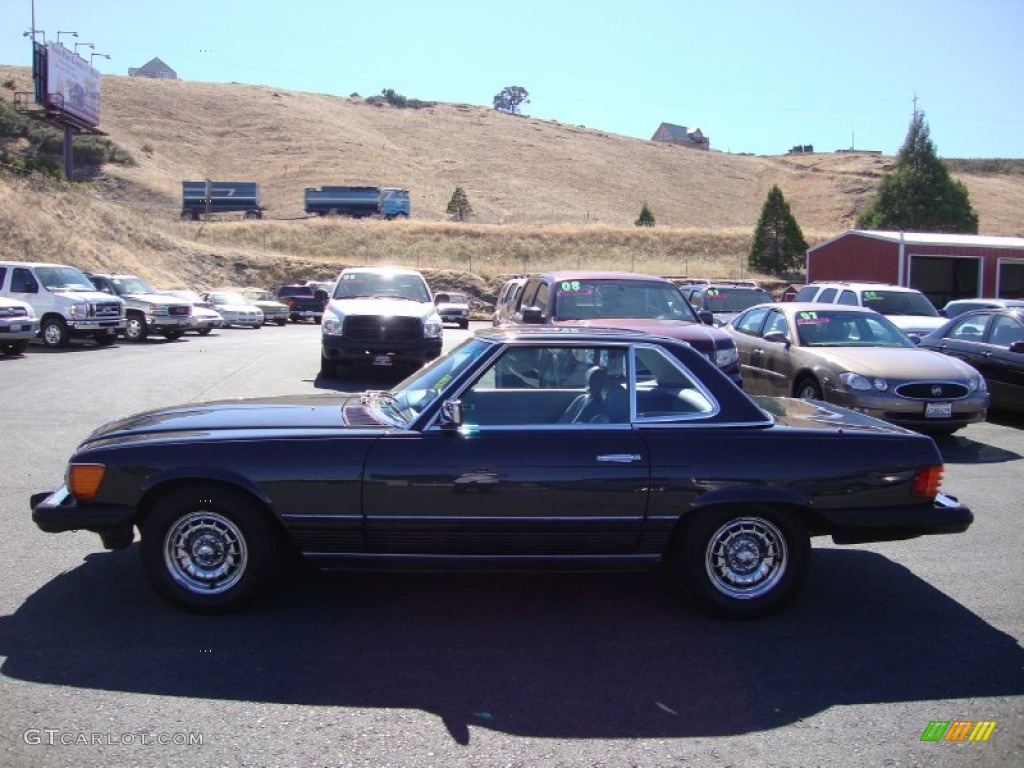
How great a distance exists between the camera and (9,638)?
4590 millimetres

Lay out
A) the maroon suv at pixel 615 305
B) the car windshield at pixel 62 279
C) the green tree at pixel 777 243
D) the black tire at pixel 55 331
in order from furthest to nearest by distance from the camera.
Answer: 1. the green tree at pixel 777 243
2. the car windshield at pixel 62 279
3. the black tire at pixel 55 331
4. the maroon suv at pixel 615 305

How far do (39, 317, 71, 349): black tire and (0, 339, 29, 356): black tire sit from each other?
128 centimetres

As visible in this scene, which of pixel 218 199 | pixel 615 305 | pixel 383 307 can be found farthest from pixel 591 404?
pixel 218 199

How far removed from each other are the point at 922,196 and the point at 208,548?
53511mm

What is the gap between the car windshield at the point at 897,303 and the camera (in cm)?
1656

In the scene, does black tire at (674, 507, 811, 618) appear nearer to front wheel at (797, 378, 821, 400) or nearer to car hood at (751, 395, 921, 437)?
car hood at (751, 395, 921, 437)

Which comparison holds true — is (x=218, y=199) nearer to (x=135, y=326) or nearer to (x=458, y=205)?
(x=458, y=205)

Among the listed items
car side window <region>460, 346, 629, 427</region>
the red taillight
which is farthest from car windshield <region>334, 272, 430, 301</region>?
the red taillight

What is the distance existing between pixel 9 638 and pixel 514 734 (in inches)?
102

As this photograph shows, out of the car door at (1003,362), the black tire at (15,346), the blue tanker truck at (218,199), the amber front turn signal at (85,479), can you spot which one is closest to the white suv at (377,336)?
the black tire at (15,346)

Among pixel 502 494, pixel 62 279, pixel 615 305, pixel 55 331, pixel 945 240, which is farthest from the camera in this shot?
pixel 945 240

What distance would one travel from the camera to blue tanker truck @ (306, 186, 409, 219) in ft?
215

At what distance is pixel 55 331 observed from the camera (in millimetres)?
20609

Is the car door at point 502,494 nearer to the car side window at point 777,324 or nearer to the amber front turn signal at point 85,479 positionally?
the amber front turn signal at point 85,479
